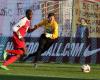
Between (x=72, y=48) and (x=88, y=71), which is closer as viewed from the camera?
(x=88, y=71)

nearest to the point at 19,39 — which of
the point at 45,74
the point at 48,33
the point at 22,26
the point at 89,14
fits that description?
the point at 22,26

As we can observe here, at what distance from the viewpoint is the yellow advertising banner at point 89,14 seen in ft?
73.3

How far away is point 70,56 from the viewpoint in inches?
878

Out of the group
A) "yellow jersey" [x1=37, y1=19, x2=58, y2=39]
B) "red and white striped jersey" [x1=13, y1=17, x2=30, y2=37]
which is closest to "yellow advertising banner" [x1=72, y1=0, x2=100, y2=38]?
"yellow jersey" [x1=37, y1=19, x2=58, y2=39]

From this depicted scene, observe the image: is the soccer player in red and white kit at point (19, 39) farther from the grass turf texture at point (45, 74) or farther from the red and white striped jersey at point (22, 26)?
the grass turf texture at point (45, 74)

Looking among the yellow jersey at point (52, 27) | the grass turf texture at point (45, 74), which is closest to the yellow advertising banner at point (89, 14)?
the yellow jersey at point (52, 27)

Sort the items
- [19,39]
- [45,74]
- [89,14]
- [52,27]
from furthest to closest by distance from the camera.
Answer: [89,14] < [52,27] < [19,39] < [45,74]

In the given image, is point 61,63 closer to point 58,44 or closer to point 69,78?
point 58,44

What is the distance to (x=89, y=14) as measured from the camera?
22422mm

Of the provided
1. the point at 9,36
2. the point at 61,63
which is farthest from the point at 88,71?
the point at 9,36

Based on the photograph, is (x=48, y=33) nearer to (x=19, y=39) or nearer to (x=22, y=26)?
(x=22, y=26)

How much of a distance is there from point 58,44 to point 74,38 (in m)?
0.74

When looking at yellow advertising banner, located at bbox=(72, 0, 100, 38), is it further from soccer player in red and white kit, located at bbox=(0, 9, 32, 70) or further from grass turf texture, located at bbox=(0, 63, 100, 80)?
soccer player in red and white kit, located at bbox=(0, 9, 32, 70)

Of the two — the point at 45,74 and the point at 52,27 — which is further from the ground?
the point at 52,27
